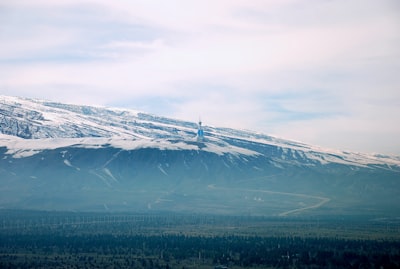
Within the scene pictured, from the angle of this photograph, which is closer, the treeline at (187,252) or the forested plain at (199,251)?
the treeline at (187,252)

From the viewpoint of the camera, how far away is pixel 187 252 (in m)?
161

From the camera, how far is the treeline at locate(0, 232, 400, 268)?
14262 centimetres

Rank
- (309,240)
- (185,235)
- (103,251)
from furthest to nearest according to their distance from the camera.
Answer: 1. (185,235)
2. (309,240)
3. (103,251)

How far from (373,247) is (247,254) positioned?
3292cm

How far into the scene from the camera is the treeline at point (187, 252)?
143 meters

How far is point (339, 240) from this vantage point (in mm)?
182250

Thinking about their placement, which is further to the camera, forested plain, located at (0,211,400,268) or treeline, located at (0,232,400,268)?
forested plain, located at (0,211,400,268)

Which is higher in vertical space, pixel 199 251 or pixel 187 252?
pixel 199 251

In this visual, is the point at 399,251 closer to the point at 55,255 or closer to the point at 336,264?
the point at 336,264

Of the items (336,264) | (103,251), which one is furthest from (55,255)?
(336,264)

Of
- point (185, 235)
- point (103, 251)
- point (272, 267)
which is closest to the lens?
point (272, 267)

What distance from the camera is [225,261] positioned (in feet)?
482

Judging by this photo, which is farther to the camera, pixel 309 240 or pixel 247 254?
pixel 309 240

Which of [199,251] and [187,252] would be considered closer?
[187,252]
